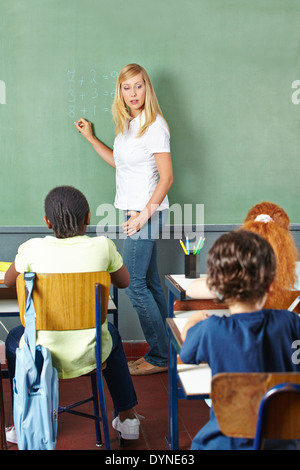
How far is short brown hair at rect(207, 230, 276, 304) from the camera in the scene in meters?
1.27

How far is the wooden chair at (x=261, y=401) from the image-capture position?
1113mm

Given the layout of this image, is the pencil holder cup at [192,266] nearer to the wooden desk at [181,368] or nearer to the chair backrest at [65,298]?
the wooden desk at [181,368]

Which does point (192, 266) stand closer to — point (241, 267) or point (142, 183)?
point (142, 183)

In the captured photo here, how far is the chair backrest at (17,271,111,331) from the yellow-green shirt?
4 cm

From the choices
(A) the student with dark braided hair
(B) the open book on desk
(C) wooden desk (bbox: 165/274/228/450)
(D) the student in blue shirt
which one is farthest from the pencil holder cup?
(D) the student in blue shirt

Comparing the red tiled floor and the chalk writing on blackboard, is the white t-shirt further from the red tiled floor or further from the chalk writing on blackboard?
the red tiled floor

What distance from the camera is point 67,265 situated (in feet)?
6.06

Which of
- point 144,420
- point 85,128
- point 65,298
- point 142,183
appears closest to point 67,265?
point 65,298

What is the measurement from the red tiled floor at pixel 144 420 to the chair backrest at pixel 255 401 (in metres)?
1.17

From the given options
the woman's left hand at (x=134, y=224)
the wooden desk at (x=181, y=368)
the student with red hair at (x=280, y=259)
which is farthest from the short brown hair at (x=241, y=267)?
the woman's left hand at (x=134, y=224)

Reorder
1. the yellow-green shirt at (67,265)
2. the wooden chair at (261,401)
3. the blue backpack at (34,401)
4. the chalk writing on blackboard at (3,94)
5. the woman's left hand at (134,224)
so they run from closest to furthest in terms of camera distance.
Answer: the wooden chair at (261,401) < the blue backpack at (34,401) < the yellow-green shirt at (67,265) < the woman's left hand at (134,224) < the chalk writing on blackboard at (3,94)

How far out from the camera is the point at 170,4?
129 inches

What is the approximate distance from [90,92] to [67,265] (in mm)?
1713

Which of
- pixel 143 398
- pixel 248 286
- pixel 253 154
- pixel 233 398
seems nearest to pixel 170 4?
pixel 253 154
